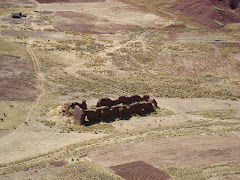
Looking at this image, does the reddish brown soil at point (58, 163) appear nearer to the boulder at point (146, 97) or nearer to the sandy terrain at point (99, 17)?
the boulder at point (146, 97)

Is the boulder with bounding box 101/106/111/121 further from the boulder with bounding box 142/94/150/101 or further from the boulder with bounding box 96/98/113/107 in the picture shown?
the boulder with bounding box 142/94/150/101

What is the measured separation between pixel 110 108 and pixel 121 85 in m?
12.5

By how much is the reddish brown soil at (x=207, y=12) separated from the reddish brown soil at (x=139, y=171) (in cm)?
6726

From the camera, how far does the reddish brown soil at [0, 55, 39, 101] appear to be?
178 ft

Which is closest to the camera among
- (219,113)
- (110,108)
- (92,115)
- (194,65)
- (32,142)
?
(32,142)

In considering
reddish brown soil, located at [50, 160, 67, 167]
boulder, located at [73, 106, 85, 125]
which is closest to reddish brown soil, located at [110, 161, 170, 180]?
reddish brown soil, located at [50, 160, 67, 167]

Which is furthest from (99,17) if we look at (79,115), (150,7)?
(79,115)

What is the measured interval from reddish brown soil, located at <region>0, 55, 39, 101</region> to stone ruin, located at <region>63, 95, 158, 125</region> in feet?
26.0

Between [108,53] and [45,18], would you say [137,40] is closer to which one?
[108,53]

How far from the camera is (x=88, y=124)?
155 ft

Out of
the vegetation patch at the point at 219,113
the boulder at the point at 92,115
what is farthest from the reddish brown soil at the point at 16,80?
the vegetation patch at the point at 219,113

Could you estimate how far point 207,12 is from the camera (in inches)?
4119

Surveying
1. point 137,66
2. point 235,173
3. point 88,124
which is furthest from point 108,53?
point 235,173

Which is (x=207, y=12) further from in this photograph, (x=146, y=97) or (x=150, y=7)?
(x=146, y=97)
